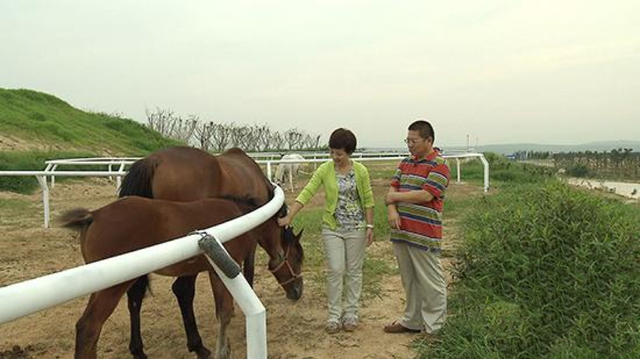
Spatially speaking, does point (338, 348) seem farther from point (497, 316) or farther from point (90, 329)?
point (90, 329)

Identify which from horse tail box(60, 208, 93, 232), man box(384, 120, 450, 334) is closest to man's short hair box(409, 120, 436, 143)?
man box(384, 120, 450, 334)

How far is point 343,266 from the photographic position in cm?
389

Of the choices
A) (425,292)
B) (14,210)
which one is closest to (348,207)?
(425,292)

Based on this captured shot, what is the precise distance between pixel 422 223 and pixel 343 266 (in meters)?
0.70

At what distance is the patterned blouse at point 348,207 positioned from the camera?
12.8ft

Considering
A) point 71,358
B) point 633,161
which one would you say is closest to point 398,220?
point 71,358

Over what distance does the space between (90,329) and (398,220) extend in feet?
6.89

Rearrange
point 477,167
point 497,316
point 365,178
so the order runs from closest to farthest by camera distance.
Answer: point 497,316
point 365,178
point 477,167

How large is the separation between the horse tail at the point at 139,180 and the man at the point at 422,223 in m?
1.75

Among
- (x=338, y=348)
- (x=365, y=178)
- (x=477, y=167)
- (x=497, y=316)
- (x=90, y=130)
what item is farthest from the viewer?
(x=90, y=130)

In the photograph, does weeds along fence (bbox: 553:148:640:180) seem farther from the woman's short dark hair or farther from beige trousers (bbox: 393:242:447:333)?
the woman's short dark hair

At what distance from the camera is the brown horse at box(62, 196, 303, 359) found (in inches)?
98.6

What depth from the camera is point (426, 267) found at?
12.0 ft

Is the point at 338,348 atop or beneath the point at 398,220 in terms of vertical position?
beneath
